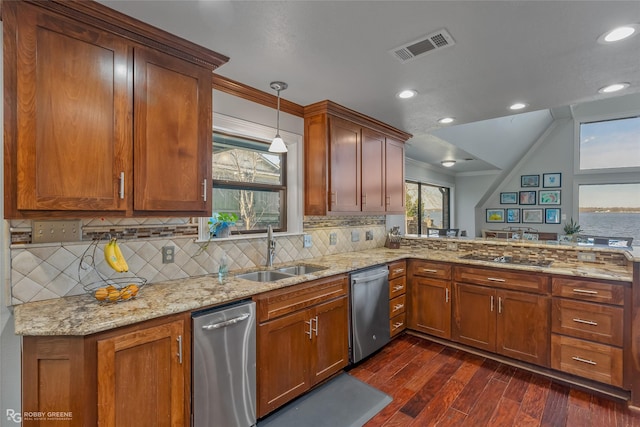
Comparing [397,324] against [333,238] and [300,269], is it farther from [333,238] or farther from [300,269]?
[300,269]

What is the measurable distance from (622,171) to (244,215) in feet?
27.9

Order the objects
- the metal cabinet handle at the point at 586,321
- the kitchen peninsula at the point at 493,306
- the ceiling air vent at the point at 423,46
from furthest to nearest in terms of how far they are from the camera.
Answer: the metal cabinet handle at the point at 586,321
the ceiling air vent at the point at 423,46
the kitchen peninsula at the point at 493,306

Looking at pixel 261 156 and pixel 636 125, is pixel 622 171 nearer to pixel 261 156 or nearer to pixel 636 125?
pixel 636 125

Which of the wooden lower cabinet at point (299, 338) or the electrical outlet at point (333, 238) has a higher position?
the electrical outlet at point (333, 238)

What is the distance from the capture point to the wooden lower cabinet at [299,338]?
79.7 inches

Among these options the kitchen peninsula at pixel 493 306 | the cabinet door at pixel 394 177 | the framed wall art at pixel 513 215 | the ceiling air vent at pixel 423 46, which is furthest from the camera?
the framed wall art at pixel 513 215

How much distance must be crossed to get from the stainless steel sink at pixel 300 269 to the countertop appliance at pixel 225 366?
82 cm

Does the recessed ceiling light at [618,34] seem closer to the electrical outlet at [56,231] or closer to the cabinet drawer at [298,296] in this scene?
the cabinet drawer at [298,296]

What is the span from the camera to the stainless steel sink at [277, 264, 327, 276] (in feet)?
8.92

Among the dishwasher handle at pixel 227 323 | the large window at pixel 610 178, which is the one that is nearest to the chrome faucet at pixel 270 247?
the dishwasher handle at pixel 227 323

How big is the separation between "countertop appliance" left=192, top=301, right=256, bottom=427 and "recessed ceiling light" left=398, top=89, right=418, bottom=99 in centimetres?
209

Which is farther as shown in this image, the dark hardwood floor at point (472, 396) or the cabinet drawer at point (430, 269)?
the cabinet drawer at point (430, 269)

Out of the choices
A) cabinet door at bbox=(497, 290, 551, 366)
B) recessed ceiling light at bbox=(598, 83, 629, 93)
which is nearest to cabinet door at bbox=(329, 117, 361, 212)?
cabinet door at bbox=(497, 290, 551, 366)

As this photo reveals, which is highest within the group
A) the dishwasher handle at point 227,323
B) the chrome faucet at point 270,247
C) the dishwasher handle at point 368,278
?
the chrome faucet at point 270,247
